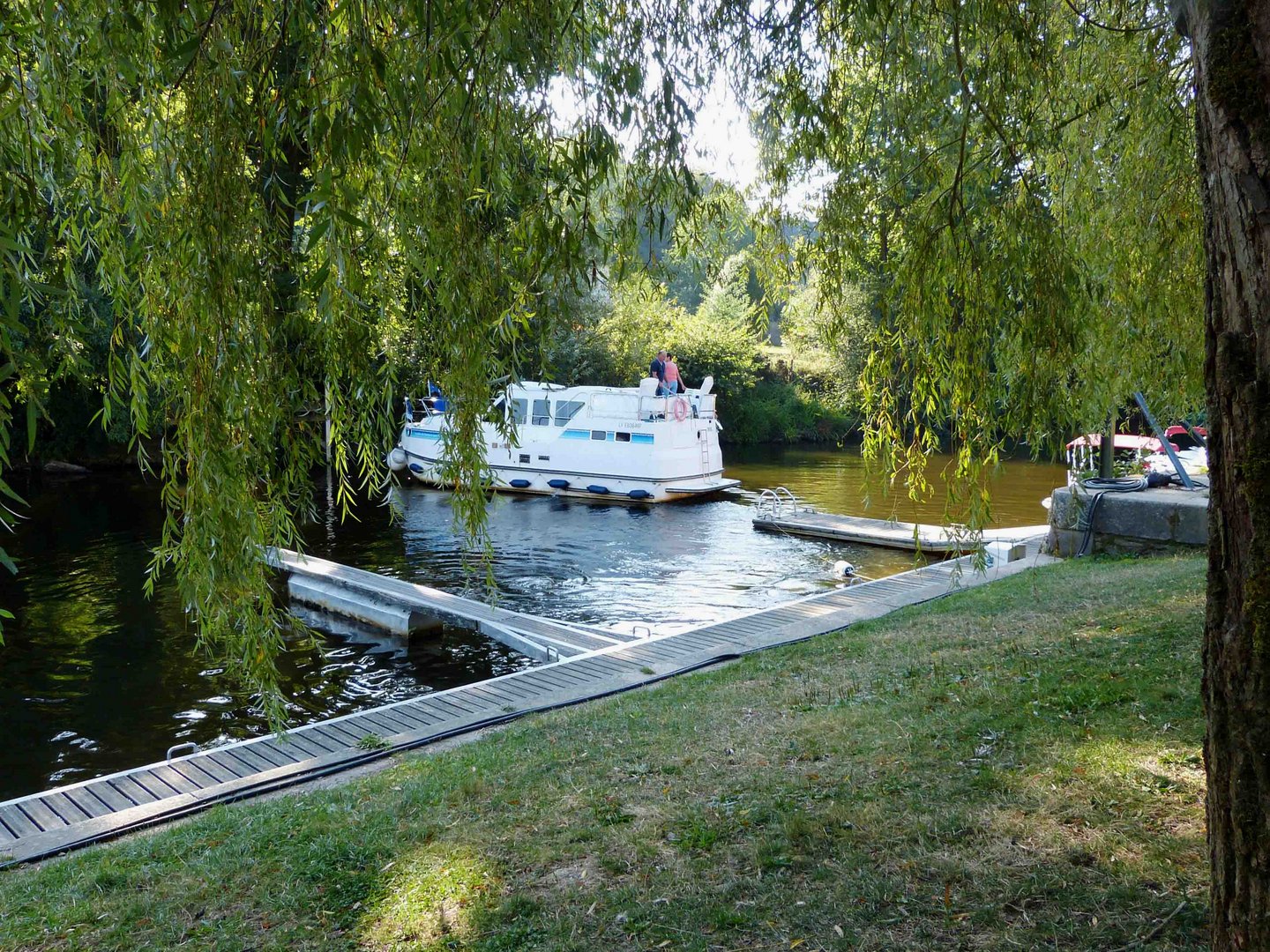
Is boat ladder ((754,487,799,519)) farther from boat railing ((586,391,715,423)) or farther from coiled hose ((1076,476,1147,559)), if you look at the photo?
coiled hose ((1076,476,1147,559))

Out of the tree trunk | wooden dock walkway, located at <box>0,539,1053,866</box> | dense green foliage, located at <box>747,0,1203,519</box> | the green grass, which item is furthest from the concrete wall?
the tree trunk

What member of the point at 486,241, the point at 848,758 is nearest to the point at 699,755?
the point at 848,758

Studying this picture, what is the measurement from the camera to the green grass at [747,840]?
3523 mm

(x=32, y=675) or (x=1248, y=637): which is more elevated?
(x=1248, y=637)

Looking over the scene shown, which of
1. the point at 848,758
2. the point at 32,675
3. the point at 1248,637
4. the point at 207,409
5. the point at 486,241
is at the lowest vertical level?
the point at 32,675

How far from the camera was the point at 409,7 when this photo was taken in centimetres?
362

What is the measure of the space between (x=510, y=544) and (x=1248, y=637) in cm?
1567

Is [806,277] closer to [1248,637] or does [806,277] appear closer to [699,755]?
[699,755]

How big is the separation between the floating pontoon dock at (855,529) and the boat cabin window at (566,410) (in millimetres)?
5883

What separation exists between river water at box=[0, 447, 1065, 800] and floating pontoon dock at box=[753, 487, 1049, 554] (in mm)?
324

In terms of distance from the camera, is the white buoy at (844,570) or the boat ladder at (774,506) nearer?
the white buoy at (844,570)

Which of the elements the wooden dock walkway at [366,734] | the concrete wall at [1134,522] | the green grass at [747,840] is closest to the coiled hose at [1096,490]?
the concrete wall at [1134,522]

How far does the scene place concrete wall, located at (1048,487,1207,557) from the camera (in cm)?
1059

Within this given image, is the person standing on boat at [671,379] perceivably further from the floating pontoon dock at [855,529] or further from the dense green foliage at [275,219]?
the dense green foliage at [275,219]
